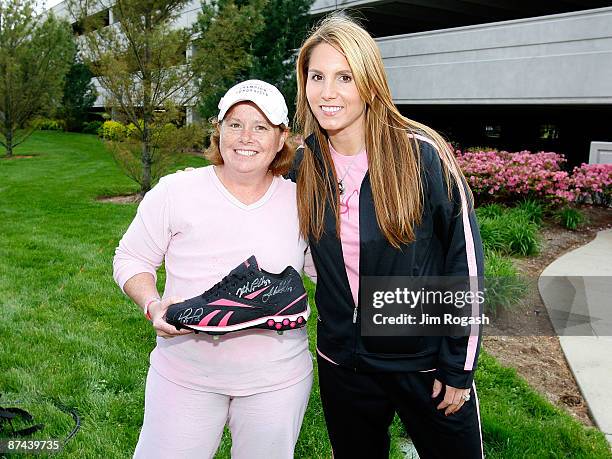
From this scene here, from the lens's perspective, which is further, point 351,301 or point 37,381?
point 37,381

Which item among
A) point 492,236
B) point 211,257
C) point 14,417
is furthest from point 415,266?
point 492,236

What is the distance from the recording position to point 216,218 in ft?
7.25

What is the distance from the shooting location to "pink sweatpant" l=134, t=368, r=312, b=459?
218 centimetres

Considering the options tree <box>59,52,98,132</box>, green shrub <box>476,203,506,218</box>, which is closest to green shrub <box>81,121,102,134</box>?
tree <box>59,52,98,132</box>

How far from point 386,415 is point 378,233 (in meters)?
0.77

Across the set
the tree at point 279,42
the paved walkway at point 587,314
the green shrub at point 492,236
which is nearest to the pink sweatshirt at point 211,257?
the paved walkway at point 587,314

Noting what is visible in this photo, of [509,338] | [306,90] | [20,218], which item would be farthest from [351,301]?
[20,218]

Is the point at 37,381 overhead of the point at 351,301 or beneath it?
beneath

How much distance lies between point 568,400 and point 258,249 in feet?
9.66

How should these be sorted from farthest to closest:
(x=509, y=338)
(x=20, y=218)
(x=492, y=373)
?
(x=20, y=218) → (x=509, y=338) → (x=492, y=373)

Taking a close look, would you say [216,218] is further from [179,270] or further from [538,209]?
[538,209]

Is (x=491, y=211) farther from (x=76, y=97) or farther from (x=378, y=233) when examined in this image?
(x=76, y=97)

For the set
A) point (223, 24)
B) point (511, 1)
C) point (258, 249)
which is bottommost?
point (258, 249)

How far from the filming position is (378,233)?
220cm
